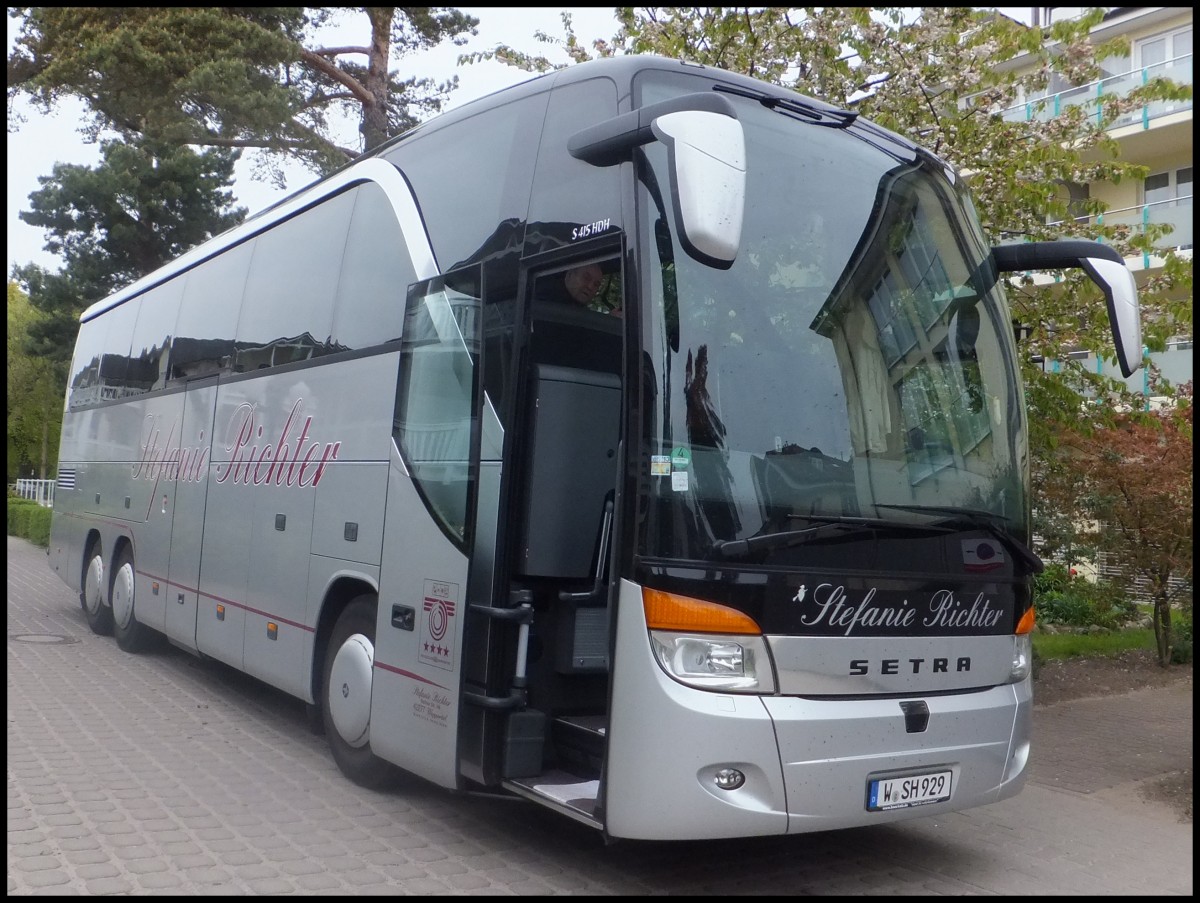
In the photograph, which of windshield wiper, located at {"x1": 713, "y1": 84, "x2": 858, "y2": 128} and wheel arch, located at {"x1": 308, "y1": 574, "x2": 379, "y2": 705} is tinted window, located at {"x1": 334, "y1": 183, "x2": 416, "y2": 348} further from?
windshield wiper, located at {"x1": 713, "y1": 84, "x2": 858, "y2": 128}

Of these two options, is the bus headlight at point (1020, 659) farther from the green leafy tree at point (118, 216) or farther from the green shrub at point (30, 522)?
the green shrub at point (30, 522)

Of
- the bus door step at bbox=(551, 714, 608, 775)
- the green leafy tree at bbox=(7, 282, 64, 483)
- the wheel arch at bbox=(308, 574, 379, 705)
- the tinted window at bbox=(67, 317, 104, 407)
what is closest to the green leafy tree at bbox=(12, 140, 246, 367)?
the green leafy tree at bbox=(7, 282, 64, 483)

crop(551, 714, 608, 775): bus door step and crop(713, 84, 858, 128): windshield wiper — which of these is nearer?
crop(551, 714, 608, 775): bus door step

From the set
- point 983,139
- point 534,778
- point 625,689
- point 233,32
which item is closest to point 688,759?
point 625,689

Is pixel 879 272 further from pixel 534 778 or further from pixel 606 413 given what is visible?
pixel 534 778

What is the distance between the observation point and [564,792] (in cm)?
519

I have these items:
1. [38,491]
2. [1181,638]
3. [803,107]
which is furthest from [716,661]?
[38,491]

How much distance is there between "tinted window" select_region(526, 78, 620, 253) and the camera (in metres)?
5.27

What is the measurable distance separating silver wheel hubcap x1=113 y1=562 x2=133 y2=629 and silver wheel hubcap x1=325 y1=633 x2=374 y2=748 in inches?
216

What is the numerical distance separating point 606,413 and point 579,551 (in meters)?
0.69

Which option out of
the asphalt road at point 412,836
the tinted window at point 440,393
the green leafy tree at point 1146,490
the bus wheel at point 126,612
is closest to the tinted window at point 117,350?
the bus wheel at point 126,612

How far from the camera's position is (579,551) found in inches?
226

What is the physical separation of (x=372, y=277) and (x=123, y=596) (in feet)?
20.6

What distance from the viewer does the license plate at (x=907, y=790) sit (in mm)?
5004
